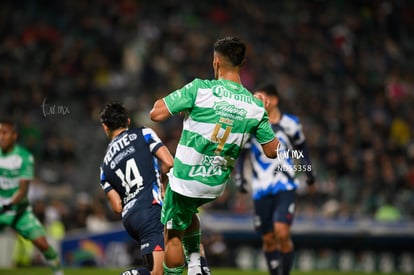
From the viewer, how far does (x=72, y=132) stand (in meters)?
22.0

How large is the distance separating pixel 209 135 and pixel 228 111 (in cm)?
29

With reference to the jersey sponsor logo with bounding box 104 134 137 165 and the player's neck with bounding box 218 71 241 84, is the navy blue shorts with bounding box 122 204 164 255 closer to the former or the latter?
the jersey sponsor logo with bounding box 104 134 137 165

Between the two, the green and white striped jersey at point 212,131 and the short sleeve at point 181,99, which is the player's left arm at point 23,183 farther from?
the short sleeve at point 181,99

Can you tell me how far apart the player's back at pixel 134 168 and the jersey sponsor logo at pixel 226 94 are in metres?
1.31

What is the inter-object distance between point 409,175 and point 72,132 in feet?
30.0

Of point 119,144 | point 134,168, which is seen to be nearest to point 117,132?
point 119,144

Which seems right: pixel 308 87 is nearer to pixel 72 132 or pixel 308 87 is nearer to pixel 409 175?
pixel 409 175

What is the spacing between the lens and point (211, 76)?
77.2ft

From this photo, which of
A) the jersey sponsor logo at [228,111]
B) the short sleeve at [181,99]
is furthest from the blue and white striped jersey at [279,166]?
the short sleeve at [181,99]

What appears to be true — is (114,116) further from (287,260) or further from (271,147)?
(287,260)

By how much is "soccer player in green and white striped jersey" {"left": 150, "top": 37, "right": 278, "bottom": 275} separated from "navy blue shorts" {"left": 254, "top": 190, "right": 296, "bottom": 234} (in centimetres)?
390

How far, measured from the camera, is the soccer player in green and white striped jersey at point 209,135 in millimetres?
7758

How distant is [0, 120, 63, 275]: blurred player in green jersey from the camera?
12.8m

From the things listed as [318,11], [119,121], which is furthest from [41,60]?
[119,121]
